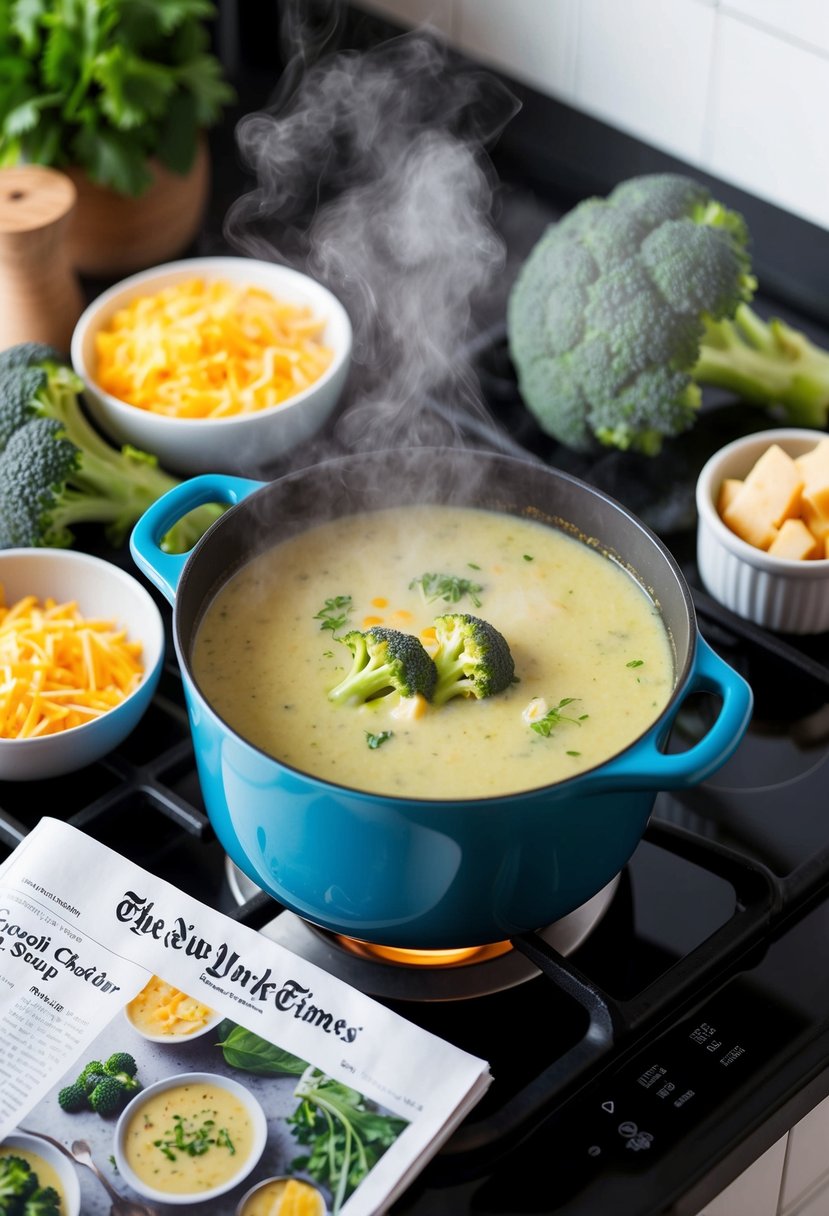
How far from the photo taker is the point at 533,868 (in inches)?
35.9

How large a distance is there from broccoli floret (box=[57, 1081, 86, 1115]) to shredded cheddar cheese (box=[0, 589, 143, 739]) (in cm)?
34

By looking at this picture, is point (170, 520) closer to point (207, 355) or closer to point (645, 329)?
point (207, 355)

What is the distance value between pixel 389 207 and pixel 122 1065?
43.8 inches

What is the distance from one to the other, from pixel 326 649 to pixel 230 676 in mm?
78

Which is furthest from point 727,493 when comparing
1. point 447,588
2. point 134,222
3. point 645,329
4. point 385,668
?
point 134,222

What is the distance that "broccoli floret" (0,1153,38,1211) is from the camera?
86cm

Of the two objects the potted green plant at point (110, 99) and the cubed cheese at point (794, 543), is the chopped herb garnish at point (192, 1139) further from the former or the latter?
the potted green plant at point (110, 99)

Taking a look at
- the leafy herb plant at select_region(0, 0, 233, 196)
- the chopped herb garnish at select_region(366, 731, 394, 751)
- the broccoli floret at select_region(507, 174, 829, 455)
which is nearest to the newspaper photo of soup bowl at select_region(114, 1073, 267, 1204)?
the chopped herb garnish at select_region(366, 731, 394, 751)

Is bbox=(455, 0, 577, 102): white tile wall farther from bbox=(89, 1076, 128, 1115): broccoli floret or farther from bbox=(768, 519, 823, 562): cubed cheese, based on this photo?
bbox=(89, 1076, 128, 1115): broccoli floret

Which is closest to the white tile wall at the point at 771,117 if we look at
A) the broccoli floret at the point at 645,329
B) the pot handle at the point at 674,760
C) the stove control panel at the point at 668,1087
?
the broccoli floret at the point at 645,329

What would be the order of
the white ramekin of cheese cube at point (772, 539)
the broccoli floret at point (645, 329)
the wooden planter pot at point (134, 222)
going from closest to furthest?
1. the white ramekin of cheese cube at point (772, 539)
2. the broccoli floret at point (645, 329)
3. the wooden planter pot at point (134, 222)

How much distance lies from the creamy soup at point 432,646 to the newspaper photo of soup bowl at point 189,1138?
22cm

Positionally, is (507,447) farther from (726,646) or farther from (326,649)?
(326,649)

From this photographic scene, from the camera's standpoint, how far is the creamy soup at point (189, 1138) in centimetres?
87
